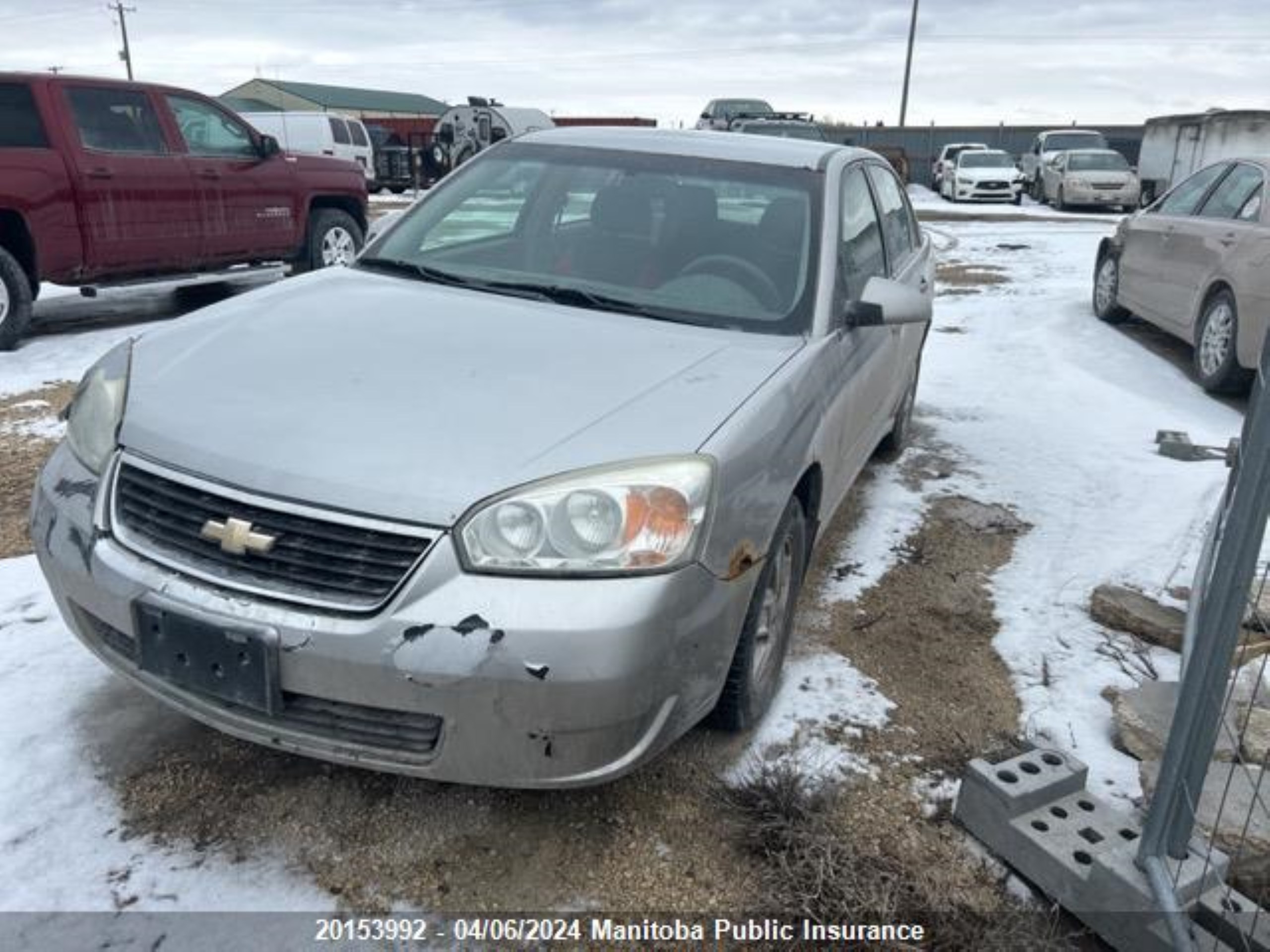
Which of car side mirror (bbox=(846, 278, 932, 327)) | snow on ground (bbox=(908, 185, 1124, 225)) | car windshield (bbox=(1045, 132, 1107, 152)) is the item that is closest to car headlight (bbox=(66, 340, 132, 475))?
car side mirror (bbox=(846, 278, 932, 327))

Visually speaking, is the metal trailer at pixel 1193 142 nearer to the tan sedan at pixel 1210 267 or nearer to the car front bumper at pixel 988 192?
the car front bumper at pixel 988 192

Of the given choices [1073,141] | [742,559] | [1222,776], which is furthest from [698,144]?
[1073,141]

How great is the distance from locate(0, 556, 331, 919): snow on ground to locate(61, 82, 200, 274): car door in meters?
5.21

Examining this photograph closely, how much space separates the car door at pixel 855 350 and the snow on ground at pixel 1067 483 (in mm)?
600

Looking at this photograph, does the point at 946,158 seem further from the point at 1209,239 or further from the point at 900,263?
the point at 900,263

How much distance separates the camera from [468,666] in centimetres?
194

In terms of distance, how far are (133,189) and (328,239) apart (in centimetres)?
225

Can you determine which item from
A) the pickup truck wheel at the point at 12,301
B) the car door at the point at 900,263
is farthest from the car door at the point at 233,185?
the car door at the point at 900,263

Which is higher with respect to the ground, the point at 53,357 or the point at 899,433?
the point at 899,433

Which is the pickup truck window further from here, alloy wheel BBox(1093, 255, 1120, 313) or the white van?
the white van

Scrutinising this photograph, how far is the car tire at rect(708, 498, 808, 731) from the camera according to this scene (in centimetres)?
253

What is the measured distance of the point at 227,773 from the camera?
2.51m

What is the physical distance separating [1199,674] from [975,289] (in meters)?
9.96

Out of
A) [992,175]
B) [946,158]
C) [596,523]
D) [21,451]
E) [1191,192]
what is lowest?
[21,451]
